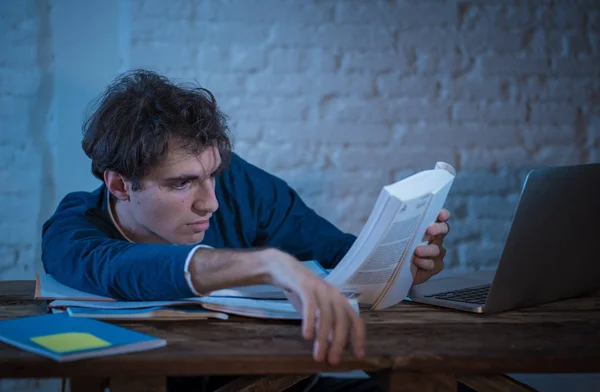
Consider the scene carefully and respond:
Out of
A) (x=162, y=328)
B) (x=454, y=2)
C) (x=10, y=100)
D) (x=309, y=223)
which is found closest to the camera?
(x=162, y=328)

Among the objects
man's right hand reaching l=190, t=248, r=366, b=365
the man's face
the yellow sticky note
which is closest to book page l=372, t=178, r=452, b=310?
man's right hand reaching l=190, t=248, r=366, b=365

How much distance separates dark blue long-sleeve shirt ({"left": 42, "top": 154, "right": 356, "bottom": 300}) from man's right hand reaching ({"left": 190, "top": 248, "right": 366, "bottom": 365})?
0.05m

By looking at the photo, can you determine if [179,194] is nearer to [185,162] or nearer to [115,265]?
[185,162]

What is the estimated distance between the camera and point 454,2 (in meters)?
2.46

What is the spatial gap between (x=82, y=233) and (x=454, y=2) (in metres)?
1.56

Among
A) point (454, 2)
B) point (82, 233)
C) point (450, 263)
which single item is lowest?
point (450, 263)

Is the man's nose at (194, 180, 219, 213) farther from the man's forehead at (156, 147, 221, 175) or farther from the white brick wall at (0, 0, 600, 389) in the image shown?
the white brick wall at (0, 0, 600, 389)

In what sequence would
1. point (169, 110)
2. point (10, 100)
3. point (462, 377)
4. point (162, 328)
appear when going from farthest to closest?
point (10, 100) < point (169, 110) < point (162, 328) < point (462, 377)

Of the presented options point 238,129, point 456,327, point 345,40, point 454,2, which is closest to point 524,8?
point 454,2

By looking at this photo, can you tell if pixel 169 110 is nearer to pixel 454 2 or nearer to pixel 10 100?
pixel 10 100

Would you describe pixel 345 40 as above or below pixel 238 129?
above

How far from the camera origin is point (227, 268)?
1112mm

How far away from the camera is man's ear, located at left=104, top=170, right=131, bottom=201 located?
1572 mm

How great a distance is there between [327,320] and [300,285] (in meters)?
0.06
